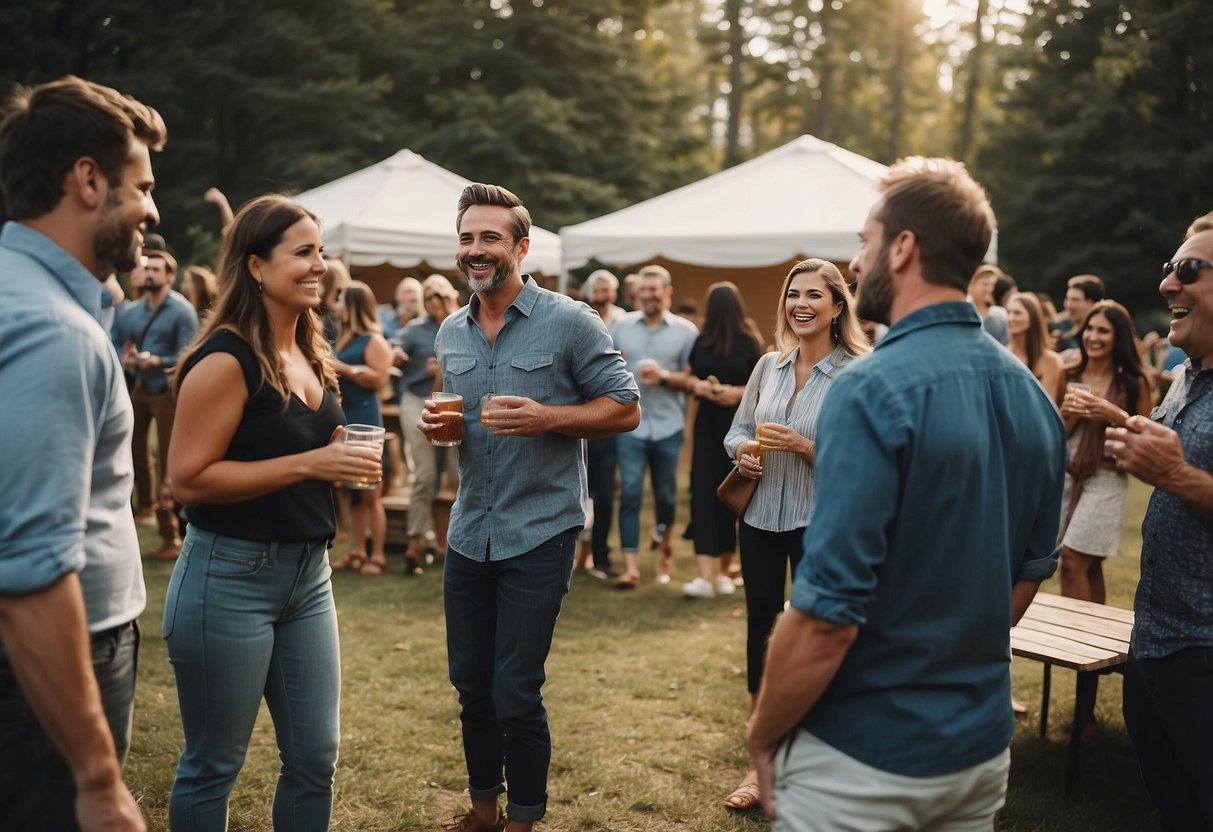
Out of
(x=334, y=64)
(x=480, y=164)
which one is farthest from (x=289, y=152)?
(x=480, y=164)

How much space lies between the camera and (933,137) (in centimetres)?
3891

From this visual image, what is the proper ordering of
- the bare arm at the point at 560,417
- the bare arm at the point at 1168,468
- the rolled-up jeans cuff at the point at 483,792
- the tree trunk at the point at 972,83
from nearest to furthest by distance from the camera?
the bare arm at the point at 1168,468 < the bare arm at the point at 560,417 < the rolled-up jeans cuff at the point at 483,792 < the tree trunk at the point at 972,83

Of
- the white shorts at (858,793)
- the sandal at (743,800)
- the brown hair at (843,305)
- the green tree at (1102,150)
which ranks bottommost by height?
the sandal at (743,800)

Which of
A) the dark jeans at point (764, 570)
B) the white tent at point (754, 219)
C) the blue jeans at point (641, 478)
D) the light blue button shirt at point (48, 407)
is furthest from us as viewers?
the white tent at point (754, 219)

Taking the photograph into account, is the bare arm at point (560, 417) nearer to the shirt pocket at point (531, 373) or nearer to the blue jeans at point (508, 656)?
the shirt pocket at point (531, 373)

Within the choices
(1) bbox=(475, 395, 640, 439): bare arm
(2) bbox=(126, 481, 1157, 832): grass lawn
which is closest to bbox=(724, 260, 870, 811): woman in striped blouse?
(2) bbox=(126, 481, 1157, 832): grass lawn

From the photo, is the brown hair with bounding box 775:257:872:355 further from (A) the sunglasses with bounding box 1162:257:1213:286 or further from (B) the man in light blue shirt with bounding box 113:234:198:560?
(B) the man in light blue shirt with bounding box 113:234:198:560

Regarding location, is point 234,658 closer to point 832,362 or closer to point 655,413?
point 832,362

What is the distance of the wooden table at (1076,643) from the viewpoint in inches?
151

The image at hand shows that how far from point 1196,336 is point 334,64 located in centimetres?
2340

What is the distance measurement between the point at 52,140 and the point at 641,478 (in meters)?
6.21

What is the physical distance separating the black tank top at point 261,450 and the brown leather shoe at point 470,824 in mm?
1523

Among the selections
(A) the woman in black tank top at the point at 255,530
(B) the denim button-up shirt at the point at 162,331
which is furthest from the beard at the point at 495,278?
(B) the denim button-up shirt at the point at 162,331

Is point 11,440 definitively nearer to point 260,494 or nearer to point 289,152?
→ point 260,494
